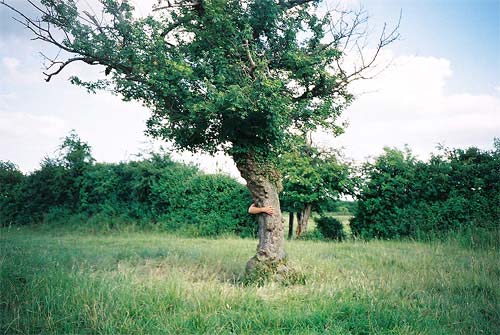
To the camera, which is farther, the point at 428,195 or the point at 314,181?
the point at 314,181

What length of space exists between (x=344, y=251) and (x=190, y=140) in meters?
5.64

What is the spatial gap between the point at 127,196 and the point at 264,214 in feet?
41.6

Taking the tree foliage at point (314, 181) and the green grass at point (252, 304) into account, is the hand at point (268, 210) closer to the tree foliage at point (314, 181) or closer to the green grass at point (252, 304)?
the green grass at point (252, 304)

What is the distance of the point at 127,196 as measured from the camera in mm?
18203

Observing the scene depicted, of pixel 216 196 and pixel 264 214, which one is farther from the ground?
pixel 216 196

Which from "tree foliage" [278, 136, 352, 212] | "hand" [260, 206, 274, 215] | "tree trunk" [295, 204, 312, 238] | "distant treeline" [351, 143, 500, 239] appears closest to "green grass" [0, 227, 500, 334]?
"hand" [260, 206, 274, 215]

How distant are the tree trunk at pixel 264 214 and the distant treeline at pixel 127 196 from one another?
9.27 meters

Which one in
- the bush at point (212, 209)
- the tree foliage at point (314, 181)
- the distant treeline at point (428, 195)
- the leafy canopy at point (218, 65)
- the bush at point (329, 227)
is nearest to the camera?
the leafy canopy at point (218, 65)

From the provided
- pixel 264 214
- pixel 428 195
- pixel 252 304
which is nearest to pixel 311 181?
pixel 428 195

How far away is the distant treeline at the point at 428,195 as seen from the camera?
12.6 m

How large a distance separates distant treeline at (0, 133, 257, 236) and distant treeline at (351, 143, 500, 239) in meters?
5.39

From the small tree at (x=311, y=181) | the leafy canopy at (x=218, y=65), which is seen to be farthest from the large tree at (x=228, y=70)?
the small tree at (x=311, y=181)

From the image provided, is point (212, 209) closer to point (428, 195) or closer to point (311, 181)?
point (311, 181)

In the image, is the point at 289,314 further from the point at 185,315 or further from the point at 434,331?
the point at 434,331
